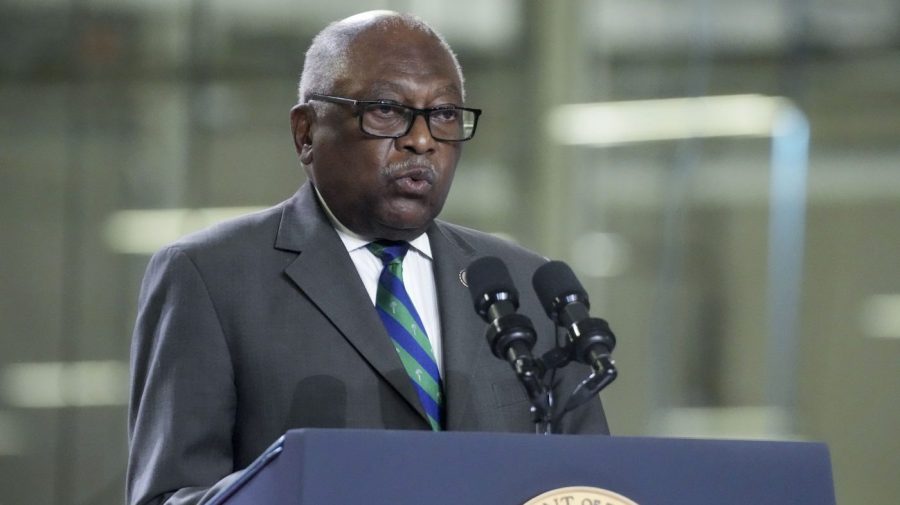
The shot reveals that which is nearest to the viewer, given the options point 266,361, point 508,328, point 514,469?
point 514,469

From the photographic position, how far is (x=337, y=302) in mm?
2494

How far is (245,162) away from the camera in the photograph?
6750 millimetres

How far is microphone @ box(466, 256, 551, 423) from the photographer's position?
2.00 m

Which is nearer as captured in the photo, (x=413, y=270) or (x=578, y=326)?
(x=578, y=326)

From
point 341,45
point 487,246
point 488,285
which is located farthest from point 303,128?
point 488,285

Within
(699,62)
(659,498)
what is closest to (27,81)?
(699,62)

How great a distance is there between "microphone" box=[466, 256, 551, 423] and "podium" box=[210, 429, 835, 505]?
17cm

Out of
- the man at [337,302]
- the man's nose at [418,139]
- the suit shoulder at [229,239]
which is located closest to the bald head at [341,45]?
the man at [337,302]

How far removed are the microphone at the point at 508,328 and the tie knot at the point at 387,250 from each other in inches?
21.4

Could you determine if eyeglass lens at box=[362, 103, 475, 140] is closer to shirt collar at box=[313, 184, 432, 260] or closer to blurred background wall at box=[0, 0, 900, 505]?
shirt collar at box=[313, 184, 432, 260]

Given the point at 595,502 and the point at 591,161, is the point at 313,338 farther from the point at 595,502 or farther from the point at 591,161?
the point at 591,161

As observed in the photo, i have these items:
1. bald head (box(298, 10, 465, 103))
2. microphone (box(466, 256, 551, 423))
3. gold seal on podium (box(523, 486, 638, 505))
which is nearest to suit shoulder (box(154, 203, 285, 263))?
bald head (box(298, 10, 465, 103))

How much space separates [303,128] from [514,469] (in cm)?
105

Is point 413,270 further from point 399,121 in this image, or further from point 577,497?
point 577,497
